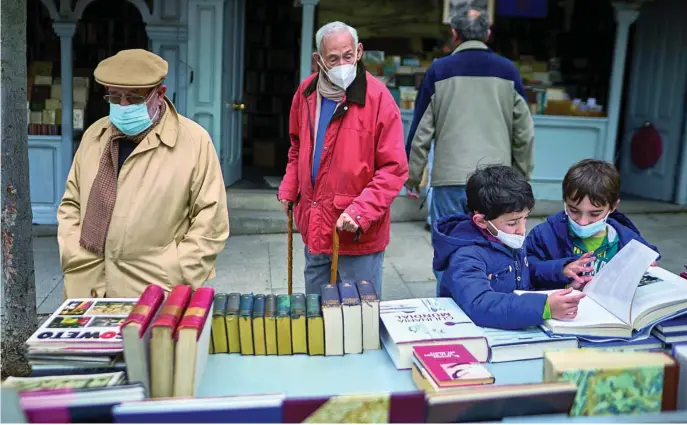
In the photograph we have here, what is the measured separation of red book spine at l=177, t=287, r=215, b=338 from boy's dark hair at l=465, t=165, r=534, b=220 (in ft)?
3.49

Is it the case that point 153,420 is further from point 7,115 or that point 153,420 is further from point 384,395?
point 7,115

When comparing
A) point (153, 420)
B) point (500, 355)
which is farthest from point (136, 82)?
point (500, 355)

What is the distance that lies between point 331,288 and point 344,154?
3.72 ft

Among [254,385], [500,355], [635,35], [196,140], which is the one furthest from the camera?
[635,35]

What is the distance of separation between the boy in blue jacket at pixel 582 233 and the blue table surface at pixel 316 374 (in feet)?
2.42

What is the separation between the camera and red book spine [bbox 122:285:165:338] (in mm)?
1921

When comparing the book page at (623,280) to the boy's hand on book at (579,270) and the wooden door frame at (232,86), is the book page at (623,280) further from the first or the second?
the wooden door frame at (232,86)

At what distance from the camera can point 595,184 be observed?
297cm

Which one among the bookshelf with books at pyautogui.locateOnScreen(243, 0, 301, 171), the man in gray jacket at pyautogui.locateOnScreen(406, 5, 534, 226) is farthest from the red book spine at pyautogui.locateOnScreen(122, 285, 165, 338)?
the bookshelf with books at pyautogui.locateOnScreen(243, 0, 301, 171)

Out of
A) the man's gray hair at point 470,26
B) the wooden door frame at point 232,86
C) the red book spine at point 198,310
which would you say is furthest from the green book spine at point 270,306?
the wooden door frame at point 232,86

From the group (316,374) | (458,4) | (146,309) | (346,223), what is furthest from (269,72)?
(146,309)

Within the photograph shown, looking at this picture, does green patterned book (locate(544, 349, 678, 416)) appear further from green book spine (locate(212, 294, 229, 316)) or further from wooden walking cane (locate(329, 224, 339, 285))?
wooden walking cane (locate(329, 224, 339, 285))

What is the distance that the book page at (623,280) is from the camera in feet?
8.11

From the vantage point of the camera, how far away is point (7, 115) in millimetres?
3924
